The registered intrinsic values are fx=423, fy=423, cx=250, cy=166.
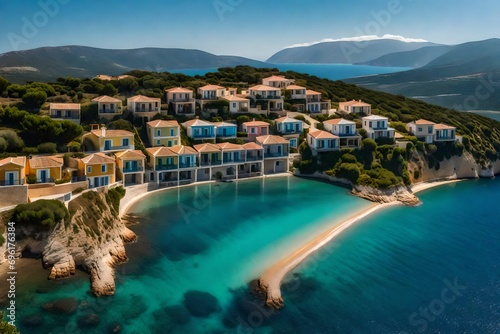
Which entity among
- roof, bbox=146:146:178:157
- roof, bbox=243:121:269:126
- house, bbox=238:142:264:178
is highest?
roof, bbox=243:121:269:126

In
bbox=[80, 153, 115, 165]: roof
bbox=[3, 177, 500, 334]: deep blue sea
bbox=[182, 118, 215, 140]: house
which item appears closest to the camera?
bbox=[3, 177, 500, 334]: deep blue sea

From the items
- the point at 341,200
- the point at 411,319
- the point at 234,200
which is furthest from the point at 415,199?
the point at 411,319

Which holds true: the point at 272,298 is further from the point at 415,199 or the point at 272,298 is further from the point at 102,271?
the point at 415,199

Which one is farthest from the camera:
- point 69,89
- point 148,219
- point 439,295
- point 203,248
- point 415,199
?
point 69,89

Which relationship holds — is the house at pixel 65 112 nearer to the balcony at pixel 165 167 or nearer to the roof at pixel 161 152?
the roof at pixel 161 152

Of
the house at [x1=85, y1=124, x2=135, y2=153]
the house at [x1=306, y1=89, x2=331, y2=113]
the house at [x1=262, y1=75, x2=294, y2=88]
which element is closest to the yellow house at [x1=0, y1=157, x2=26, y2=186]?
the house at [x1=85, y1=124, x2=135, y2=153]

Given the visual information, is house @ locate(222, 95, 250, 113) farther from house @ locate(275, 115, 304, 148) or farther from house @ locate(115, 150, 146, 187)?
house @ locate(115, 150, 146, 187)
